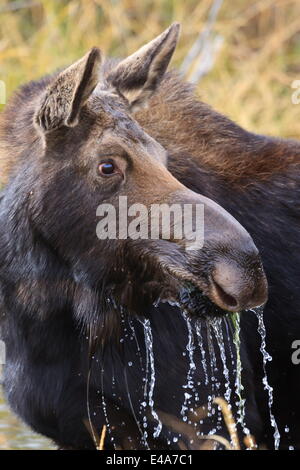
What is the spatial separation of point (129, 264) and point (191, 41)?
8.22m

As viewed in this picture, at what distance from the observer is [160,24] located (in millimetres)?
13094

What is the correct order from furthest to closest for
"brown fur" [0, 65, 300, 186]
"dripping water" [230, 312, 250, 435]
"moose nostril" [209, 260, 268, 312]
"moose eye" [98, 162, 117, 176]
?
"brown fur" [0, 65, 300, 186]
"dripping water" [230, 312, 250, 435]
"moose eye" [98, 162, 117, 176]
"moose nostril" [209, 260, 268, 312]

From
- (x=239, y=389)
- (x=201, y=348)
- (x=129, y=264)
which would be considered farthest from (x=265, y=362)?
(x=129, y=264)

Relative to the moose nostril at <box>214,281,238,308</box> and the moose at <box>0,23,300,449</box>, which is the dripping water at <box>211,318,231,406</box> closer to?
the moose at <box>0,23,300,449</box>

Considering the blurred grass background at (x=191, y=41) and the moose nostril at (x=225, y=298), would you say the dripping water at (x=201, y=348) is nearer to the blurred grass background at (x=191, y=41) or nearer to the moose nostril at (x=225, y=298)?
the moose nostril at (x=225, y=298)

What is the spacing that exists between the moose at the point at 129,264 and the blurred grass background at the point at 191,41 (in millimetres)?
6022

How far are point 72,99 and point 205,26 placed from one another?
7675mm

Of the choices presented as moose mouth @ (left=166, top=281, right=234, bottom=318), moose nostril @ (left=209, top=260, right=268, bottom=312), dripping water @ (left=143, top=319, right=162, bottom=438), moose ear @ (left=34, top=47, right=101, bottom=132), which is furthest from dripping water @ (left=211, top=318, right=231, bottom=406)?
moose ear @ (left=34, top=47, right=101, bottom=132)

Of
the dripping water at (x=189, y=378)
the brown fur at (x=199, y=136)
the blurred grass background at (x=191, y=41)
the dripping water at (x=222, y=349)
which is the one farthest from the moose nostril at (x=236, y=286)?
the blurred grass background at (x=191, y=41)

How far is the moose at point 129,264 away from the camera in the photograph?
468 cm

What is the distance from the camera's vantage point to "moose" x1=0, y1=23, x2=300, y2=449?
4684 millimetres

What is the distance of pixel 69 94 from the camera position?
15.5ft

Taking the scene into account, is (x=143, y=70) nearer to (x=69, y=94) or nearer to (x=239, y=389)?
(x=69, y=94)
